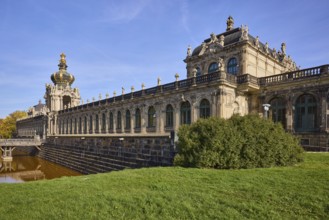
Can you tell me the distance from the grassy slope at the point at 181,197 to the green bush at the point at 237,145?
122 cm

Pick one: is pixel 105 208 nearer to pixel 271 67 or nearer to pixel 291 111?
pixel 291 111

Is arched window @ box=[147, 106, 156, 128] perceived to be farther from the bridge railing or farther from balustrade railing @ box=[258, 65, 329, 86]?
the bridge railing

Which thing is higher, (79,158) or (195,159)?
(195,159)

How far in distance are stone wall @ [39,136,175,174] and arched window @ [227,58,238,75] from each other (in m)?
14.5

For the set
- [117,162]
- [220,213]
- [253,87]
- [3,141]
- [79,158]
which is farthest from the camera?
[3,141]

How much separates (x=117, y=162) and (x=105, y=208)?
1482 cm

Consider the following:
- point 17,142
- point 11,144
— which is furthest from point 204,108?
point 17,142

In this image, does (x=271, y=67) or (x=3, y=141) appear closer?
(x=271, y=67)

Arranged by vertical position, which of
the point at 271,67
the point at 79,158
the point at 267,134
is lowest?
the point at 79,158

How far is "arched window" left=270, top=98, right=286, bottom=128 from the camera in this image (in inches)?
830

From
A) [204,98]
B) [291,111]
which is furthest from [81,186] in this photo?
[291,111]

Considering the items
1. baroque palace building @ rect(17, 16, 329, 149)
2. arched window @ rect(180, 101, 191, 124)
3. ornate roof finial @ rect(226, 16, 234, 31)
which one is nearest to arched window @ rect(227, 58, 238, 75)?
baroque palace building @ rect(17, 16, 329, 149)

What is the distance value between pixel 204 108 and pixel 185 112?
8.76ft

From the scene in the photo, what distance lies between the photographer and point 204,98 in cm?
2316
